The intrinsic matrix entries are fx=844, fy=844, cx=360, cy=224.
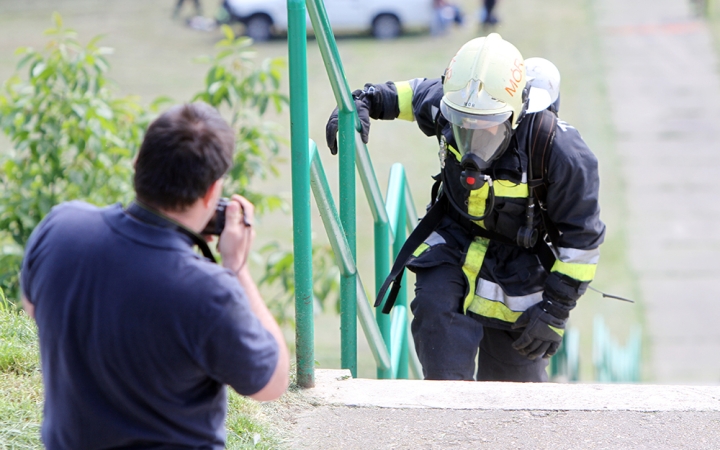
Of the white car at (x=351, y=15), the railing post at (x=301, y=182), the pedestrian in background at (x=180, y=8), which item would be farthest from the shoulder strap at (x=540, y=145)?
the pedestrian in background at (x=180, y=8)

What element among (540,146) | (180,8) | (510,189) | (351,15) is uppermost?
(540,146)

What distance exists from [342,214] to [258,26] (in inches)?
657

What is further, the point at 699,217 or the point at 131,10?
the point at 131,10

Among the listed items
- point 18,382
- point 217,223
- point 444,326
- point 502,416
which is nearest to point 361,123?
point 444,326

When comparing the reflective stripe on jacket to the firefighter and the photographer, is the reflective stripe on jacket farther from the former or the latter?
the photographer

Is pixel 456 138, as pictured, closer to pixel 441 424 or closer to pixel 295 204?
pixel 295 204

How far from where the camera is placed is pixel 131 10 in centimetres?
2203

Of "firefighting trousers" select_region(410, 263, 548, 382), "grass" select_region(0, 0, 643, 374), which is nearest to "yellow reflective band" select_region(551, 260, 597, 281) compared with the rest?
"firefighting trousers" select_region(410, 263, 548, 382)

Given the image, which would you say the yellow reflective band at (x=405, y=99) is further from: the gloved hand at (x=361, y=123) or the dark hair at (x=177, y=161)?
the dark hair at (x=177, y=161)

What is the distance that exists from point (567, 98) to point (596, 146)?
2373 millimetres

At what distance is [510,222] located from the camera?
3029 millimetres

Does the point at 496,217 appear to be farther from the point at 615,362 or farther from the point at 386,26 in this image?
the point at 386,26

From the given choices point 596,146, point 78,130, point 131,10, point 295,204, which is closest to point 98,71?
point 78,130

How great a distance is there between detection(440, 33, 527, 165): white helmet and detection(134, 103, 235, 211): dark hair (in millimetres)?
1523
